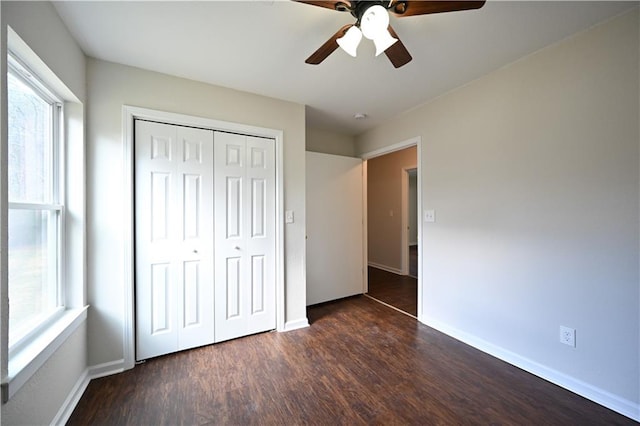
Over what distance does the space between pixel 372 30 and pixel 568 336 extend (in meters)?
2.36

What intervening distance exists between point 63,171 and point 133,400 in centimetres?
160

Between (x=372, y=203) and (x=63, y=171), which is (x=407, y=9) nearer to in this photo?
(x=63, y=171)

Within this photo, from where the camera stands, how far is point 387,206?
509 centimetres

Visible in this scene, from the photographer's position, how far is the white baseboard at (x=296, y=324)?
8.29 feet

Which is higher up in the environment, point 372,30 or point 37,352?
point 372,30

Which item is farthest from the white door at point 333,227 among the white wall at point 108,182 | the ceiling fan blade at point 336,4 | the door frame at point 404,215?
the ceiling fan blade at point 336,4

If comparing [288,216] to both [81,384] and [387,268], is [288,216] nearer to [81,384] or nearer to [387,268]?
[81,384]

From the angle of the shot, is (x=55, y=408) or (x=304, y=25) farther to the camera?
(x=304, y=25)

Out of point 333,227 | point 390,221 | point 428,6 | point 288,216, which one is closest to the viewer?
point 428,6

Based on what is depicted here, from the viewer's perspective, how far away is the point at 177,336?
6.86ft

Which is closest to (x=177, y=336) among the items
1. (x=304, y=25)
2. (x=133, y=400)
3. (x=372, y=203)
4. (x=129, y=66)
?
(x=133, y=400)

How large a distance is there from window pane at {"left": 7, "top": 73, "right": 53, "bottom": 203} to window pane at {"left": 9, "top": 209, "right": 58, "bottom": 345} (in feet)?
0.39

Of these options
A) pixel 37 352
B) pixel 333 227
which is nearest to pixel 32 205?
pixel 37 352

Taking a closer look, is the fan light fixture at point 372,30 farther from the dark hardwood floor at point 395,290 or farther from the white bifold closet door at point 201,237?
the dark hardwood floor at point 395,290
